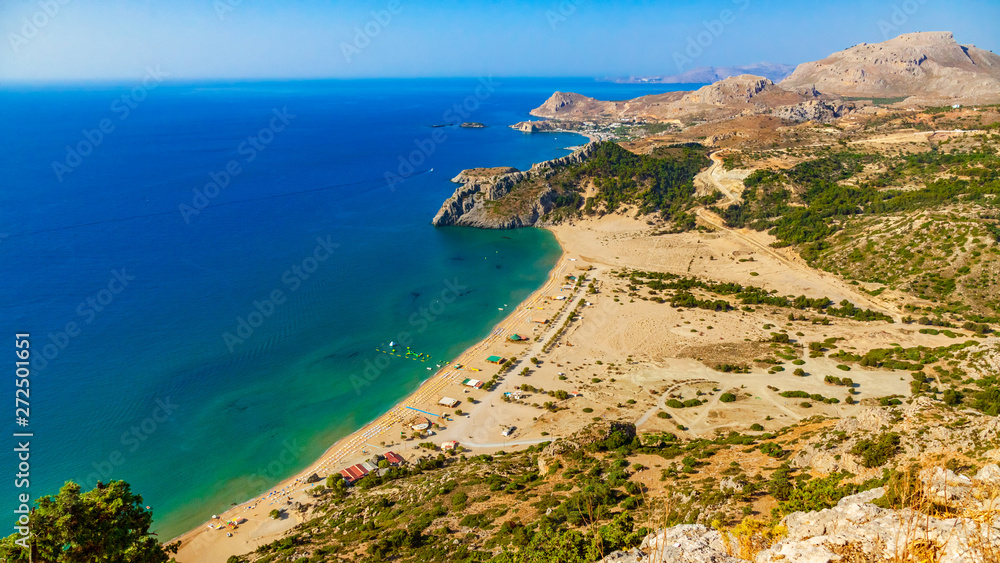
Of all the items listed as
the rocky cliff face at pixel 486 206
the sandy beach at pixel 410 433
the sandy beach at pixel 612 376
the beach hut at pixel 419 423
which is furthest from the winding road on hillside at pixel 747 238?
the beach hut at pixel 419 423

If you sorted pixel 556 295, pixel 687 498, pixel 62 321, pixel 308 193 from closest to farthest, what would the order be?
pixel 687 498, pixel 62 321, pixel 556 295, pixel 308 193

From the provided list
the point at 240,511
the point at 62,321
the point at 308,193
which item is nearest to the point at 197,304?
the point at 62,321

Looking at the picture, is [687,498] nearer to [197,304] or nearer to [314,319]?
[314,319]

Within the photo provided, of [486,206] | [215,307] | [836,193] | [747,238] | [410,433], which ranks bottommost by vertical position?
[410,433]

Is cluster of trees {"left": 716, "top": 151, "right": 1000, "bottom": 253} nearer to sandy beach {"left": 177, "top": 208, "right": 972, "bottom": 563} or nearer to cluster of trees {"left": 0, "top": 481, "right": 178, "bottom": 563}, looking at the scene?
sandy beach {"left": 177, "top": 208, "right": 972, "bottom": 563}

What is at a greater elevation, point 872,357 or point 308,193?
point 308,193

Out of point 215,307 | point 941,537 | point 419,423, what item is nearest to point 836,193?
point 419,423

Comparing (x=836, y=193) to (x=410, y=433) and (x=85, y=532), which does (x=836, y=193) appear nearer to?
(x=410, y=433)

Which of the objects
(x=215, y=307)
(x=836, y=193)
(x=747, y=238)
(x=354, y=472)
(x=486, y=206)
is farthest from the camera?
(x=486, y=206)
